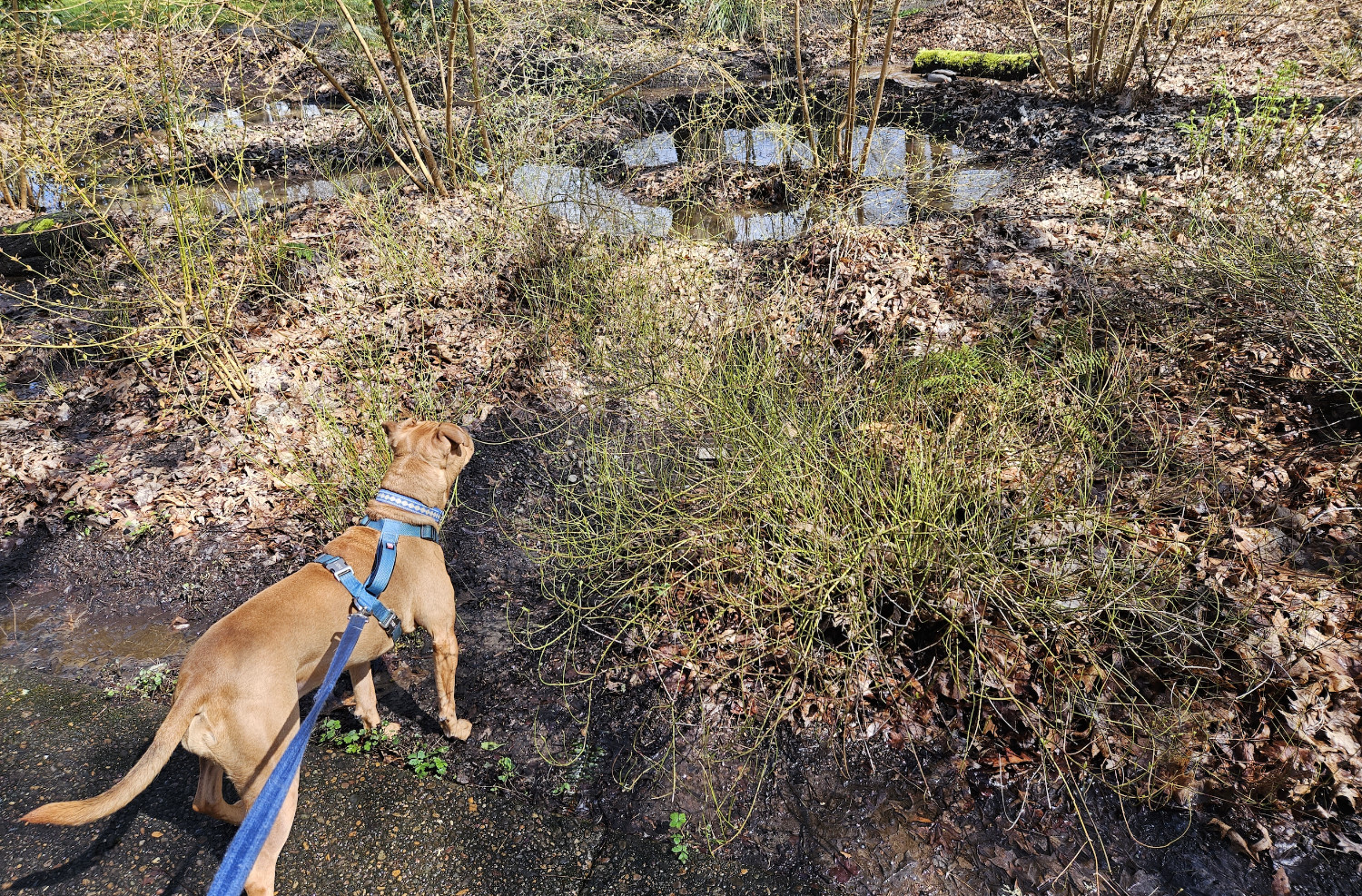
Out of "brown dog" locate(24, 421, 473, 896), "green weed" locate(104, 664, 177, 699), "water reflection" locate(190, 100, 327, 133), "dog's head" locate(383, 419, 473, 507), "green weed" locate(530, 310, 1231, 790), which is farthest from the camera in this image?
"water reflection" locate(190, 100, 327, 133)

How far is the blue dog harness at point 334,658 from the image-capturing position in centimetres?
180

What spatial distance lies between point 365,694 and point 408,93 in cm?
576

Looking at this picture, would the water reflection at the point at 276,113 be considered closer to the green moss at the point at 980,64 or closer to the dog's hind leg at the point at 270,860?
the green moss at the point at 980,64

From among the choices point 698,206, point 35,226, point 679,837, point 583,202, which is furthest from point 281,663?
point 35,226

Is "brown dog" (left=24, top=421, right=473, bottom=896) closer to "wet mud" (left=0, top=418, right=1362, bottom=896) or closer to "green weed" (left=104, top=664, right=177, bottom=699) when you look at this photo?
"wet mud" (left=0, top=418, right=1362, bottom=896)

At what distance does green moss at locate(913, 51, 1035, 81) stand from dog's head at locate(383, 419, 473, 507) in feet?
37.5

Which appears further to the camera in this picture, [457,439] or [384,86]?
[384,86]

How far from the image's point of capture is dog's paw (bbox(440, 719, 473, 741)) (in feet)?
10.3

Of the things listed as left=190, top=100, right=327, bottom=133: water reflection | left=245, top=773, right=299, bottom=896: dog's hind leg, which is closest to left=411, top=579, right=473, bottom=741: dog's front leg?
left=245, top=773, right=299, bottom=896: dog's hind leg

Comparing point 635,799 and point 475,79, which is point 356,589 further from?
point 475,79

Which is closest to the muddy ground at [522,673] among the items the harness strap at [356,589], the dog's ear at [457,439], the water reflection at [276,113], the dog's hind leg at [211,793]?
the dog's hind leg at [211,793]

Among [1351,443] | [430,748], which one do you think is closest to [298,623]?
A: [430,748]

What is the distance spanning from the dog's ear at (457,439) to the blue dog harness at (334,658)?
11.5 inches

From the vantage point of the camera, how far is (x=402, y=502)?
3094mm
